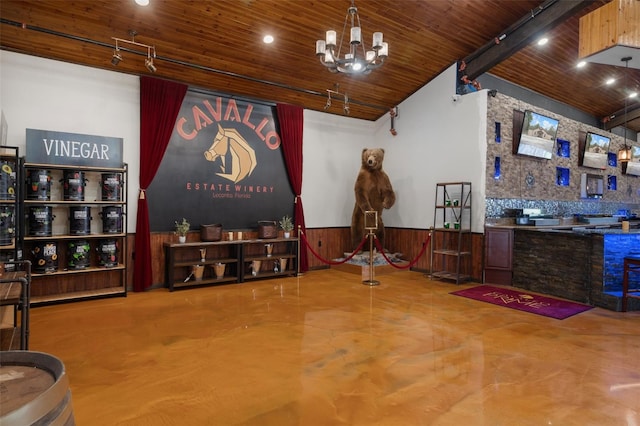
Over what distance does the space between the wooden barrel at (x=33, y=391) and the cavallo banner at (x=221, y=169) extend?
5.14 m

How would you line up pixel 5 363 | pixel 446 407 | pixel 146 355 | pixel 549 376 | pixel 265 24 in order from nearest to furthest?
pixel 5 363
pixel 446 407
pixel 549 376
pixel 146 355
pixel 265 24

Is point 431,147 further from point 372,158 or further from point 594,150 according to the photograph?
point 594,150

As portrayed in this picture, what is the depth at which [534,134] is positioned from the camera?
7.61 meters

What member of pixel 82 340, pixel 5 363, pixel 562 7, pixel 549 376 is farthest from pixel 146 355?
pixel 562 7

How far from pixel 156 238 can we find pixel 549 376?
546cm

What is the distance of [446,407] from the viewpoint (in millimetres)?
2516

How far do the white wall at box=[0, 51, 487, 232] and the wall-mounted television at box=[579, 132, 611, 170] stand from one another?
444cm

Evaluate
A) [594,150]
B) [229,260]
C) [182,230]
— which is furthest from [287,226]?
[594,150]

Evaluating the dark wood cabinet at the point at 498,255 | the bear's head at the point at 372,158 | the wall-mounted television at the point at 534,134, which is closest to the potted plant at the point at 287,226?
the bear's head at the point at 372,158

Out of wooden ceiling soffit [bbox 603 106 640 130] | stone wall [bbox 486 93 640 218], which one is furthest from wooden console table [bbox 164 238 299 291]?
wooden ceiling soffit [bbox 603 106 640 130]

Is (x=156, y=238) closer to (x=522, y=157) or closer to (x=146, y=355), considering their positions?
(x=146, y=355)

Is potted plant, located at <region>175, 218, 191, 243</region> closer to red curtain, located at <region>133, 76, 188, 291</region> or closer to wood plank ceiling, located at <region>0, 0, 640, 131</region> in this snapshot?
red curtain, located at <region>133, 76, 188, 291</region>

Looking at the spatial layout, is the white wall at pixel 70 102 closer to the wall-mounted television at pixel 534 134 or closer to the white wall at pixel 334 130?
the white wall at pixel 334 130

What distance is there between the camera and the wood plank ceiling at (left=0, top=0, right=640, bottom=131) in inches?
185
